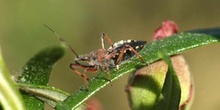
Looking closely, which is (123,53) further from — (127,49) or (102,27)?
(102,27)

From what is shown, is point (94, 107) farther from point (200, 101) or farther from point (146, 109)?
point (200, 101)

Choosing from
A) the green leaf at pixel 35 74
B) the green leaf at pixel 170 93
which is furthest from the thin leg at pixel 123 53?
the green leaf at pixel 35 74

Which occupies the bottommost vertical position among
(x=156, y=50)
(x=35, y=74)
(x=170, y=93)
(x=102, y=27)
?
(x=170, y=93)

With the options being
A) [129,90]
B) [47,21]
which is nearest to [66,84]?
[47,21]

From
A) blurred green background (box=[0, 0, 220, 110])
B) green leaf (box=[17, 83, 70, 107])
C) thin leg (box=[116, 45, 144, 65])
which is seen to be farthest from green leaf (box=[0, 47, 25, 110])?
blurred green background (box=[0, 0, 220, 110])

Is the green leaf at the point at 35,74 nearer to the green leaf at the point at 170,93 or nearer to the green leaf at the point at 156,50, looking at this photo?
the green leaf at the point at 156,50

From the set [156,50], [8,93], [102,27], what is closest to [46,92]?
[8,93]

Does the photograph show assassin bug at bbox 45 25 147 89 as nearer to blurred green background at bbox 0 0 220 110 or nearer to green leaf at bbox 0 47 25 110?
green leaf at bbox 0 47 25 110
